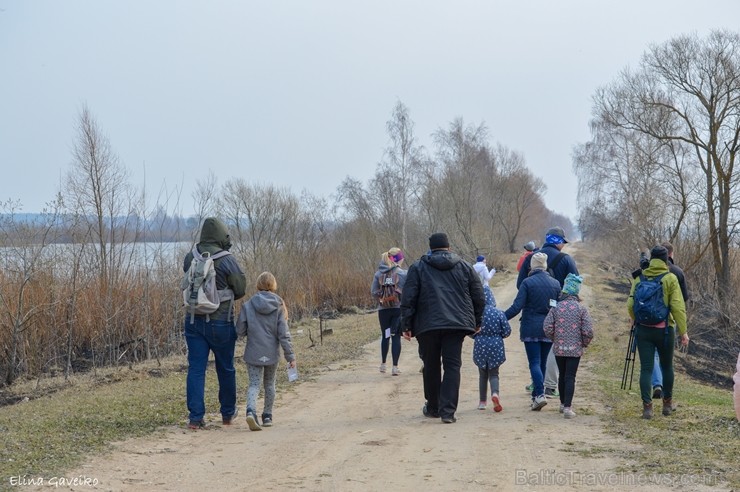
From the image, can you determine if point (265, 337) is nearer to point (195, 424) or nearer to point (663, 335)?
point (195, 424)

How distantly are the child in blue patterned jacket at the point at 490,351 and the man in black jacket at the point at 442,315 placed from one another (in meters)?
0.58

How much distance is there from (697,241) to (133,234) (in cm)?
1826

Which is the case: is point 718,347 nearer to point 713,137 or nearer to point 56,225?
point 713,137

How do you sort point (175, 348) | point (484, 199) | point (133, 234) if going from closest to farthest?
point (175, 348) < point (133, 234) < point (484, 199)

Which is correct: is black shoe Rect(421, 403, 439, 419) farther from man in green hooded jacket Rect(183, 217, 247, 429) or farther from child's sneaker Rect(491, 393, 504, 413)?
man in green hooded jacket Rect(183, 217, 247, 429)

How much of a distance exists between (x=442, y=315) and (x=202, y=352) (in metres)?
2.52

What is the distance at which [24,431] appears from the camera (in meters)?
7.65

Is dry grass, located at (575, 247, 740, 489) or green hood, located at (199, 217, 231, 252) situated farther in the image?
green hood, located at (199, 217, 231, 252)

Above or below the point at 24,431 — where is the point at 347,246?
above

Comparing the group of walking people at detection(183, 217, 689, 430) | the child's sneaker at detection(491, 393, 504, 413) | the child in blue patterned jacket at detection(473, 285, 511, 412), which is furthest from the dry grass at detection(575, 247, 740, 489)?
the child in blue patterned jacket at detection(473, 285, 511, 412)

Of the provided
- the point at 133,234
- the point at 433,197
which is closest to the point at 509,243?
the point at 433,197

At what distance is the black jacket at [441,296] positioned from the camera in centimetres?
855

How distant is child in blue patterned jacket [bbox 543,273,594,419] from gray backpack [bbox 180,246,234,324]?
3.59 metres

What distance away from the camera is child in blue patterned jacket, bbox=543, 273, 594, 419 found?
8.80 metres
